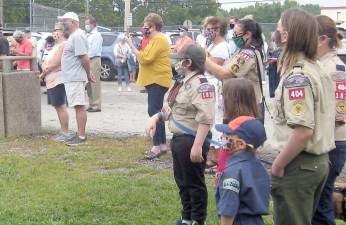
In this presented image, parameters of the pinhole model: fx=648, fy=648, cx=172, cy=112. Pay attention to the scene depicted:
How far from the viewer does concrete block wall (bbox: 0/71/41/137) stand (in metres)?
9.99

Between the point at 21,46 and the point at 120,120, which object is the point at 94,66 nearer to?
the point at 120,120

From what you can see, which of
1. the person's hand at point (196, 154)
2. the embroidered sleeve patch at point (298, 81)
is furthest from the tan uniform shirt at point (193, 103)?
the embroidered sleeve patch at point (298, 81)

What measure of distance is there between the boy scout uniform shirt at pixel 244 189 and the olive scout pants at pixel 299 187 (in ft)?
0.44

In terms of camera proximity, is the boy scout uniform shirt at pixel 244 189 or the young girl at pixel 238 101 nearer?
the boy scout uniform shirt at pixel 244 189

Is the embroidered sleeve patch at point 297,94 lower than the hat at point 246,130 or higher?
higher

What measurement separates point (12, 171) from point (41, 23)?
30.1m

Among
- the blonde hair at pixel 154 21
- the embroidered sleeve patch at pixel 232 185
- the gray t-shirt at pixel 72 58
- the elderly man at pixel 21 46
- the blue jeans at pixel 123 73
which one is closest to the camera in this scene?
the embroidered sleeve patch at pixel 232 185

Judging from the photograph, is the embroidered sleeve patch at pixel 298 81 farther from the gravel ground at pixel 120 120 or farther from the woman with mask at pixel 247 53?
the gravel ground at pixel 120 120

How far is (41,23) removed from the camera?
36625 millimetres

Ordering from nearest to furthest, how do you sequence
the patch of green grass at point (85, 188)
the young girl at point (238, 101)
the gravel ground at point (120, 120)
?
the young girl at point (238, 101) → the patch of green grass at point (85, 188) → the gravel ground at point (120, 120)

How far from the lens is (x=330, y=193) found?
4.61 m

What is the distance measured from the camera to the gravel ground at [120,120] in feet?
28.3

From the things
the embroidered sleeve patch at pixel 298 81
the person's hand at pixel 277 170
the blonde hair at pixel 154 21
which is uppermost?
the blonde hair at pixel 154 21

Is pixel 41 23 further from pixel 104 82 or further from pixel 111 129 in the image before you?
pixel 111 129
